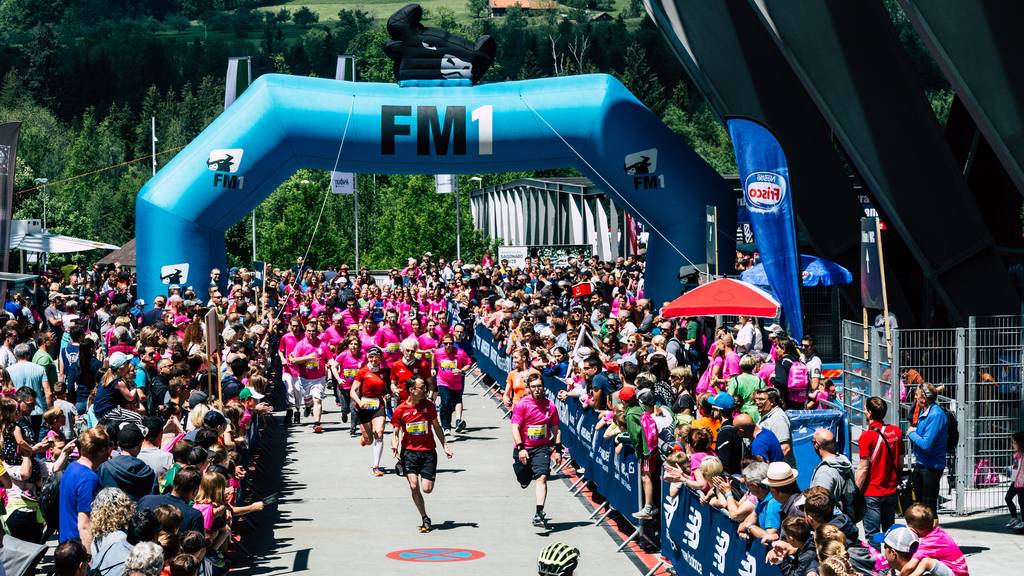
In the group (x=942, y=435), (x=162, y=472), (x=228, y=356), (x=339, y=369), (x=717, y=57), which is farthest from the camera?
(x=717, y=57)

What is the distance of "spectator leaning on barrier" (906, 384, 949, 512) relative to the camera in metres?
13.8

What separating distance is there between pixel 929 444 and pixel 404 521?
18.1 ft

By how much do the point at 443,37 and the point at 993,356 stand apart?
43.4 feet

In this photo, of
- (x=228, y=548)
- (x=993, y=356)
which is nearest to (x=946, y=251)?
(x=993, y=356)

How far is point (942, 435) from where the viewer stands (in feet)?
45.5

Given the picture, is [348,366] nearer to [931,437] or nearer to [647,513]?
[647,513]

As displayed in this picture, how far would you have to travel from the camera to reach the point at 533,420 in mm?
15445

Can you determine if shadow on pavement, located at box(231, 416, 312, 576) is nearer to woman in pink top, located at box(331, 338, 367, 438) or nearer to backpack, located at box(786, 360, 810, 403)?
woman in pink top, located at box(331, 338, 367, 438)

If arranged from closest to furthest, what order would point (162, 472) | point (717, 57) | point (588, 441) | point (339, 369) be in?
1. point (162, 472)
2. point (588, 441)
3. point (339, 369)
4. point (717, 57)

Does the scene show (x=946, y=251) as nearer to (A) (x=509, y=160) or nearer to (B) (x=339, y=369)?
(A) (x=509, y=160)

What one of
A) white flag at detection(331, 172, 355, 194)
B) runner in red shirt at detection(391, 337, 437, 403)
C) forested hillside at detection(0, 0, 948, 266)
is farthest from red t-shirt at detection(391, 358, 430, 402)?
forested hillside at detection(0, 0, 948, 266)

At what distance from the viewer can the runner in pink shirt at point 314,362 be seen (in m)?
22.1

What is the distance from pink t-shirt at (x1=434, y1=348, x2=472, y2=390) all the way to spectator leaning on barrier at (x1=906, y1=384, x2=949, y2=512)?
8.23 meters

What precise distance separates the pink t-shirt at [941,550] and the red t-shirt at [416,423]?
6.96m
